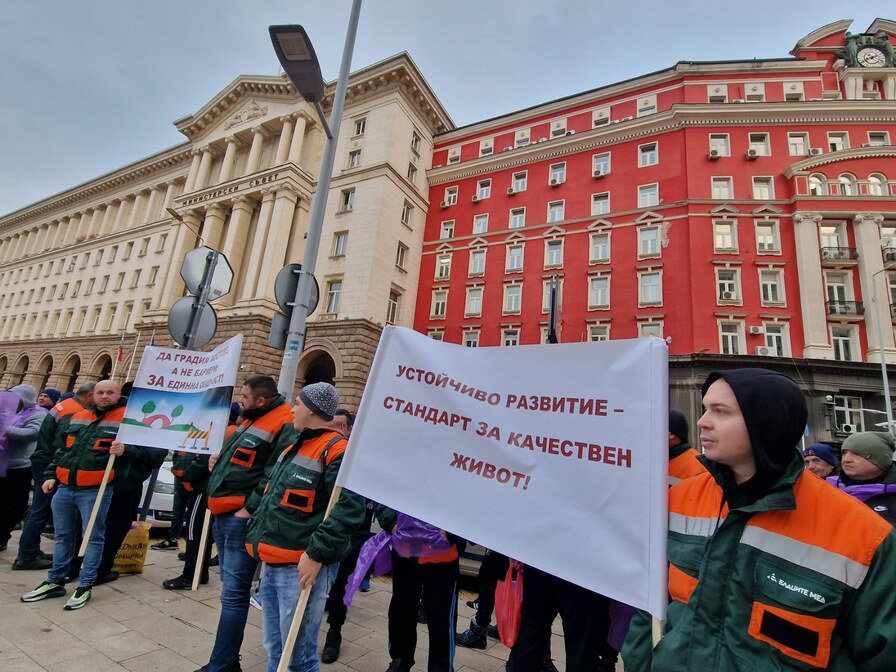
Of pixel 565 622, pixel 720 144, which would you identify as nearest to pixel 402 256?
pixel 720 144

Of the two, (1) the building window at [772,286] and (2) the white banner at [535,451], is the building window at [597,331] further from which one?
(2) the white banner at [535,451]

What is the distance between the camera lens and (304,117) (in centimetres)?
2702

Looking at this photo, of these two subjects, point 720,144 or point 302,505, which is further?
point 720,144

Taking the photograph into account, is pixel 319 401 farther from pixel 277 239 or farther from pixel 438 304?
pixel 277 239

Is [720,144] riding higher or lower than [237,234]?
higher

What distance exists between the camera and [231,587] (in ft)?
10.0

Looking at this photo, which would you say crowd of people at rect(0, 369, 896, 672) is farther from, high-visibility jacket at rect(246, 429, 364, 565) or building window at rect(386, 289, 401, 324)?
building window at rect(386, 289, 401, 324)

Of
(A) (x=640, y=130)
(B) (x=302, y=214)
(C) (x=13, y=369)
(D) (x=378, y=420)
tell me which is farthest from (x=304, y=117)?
(C) (x=13, y=369)

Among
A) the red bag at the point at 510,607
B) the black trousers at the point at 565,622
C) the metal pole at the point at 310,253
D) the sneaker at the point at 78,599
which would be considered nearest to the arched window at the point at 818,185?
the metal pole at the point at 310,253

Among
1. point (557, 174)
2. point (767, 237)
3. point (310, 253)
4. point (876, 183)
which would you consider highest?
point (557, 174)

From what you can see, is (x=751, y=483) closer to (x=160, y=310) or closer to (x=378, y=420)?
(x=378, y=420)

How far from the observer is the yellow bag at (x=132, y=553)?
508 centimetres

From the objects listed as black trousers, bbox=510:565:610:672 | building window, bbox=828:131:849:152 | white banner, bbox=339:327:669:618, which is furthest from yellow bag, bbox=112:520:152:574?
building window, bbox=828:131:849:152

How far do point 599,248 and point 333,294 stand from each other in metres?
14.2
